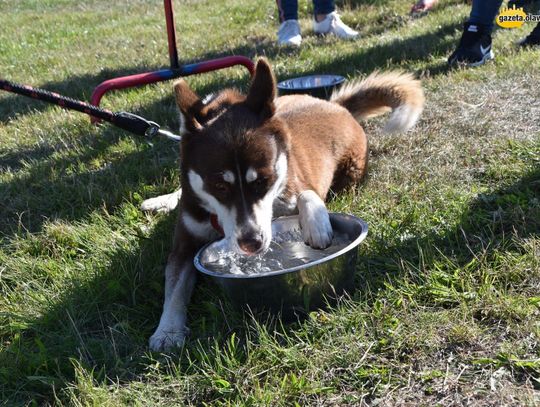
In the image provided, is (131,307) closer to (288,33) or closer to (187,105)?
(187,105)

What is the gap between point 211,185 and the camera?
9.30 feet

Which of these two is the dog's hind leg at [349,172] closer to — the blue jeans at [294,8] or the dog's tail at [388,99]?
the dog's tail at [388,99]

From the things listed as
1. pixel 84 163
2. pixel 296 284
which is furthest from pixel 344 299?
pixel 84 163

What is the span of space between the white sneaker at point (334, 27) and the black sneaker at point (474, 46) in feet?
6.93

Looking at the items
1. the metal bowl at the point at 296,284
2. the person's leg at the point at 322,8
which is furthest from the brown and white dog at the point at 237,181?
the person's leg at the point at 322,8

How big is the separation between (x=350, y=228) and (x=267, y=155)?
549 millimetres

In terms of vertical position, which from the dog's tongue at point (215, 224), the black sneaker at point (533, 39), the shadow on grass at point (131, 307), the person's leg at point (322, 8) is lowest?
the shadow on grass at point (131, 307)

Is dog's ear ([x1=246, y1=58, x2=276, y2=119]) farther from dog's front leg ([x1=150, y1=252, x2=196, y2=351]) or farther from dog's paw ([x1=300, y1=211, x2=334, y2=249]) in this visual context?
dog's front leg ([x1=150, y1=252, x2=196, y2=351])

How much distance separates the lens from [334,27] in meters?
7.98

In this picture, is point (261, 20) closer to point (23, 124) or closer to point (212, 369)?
point (23, 124)

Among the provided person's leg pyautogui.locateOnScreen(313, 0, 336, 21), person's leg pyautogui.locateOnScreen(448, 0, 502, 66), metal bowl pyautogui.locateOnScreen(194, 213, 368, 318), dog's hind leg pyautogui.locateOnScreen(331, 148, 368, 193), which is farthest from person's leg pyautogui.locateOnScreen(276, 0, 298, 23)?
metal bowl pyautogui.locateOnScreen(194, 213, 368, 318)

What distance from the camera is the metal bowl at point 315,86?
17.1 feet

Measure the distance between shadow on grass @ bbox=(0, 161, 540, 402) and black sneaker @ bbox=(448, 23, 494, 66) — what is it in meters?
2.84

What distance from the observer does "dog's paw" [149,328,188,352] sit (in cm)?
254
